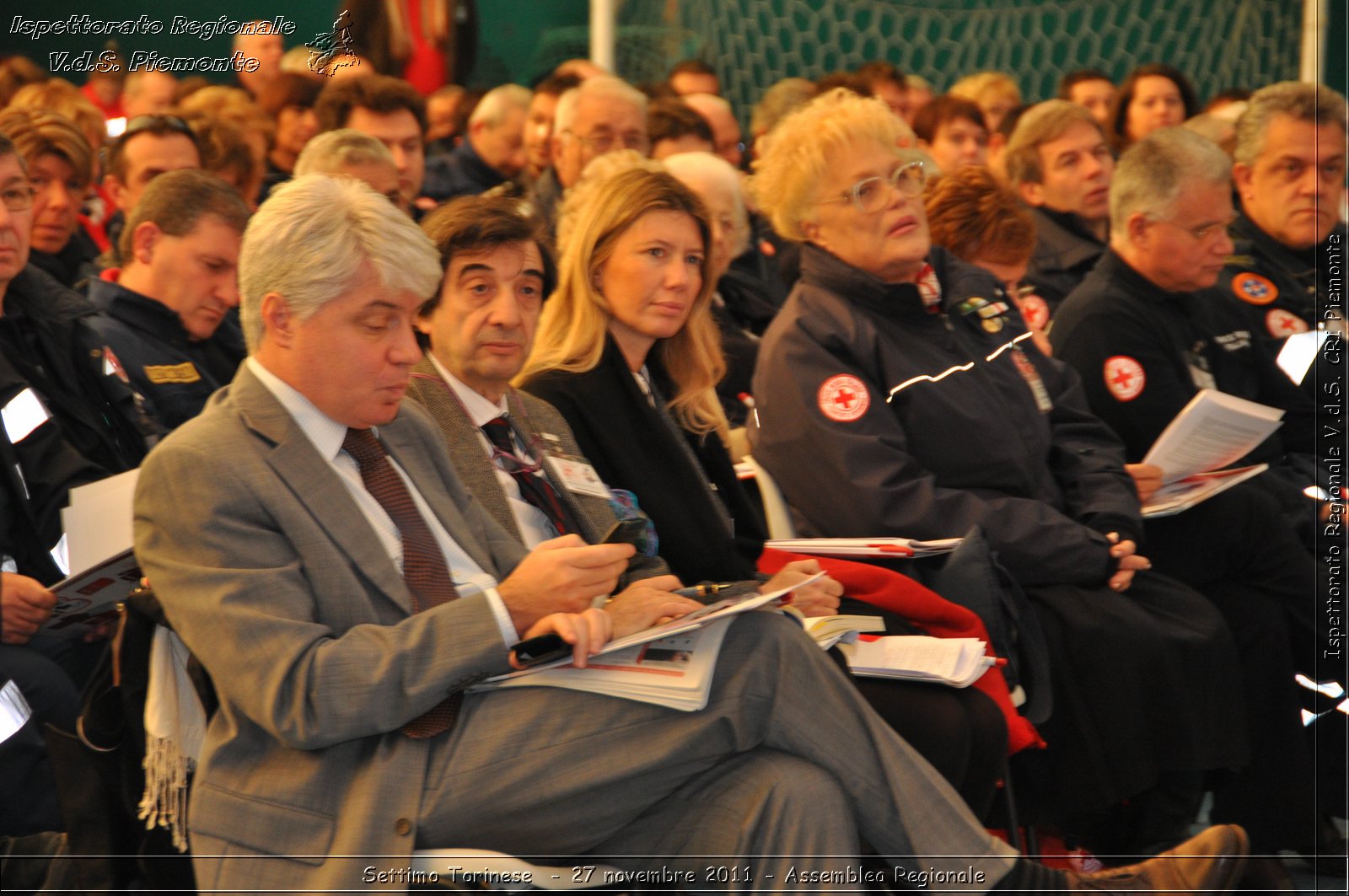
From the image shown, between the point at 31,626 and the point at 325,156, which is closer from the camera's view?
the point at 31,626

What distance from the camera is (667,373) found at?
3.12 meters

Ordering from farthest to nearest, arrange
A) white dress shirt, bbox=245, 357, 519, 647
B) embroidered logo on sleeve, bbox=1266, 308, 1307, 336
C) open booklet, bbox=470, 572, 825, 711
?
embroidered logo on sleeve, bbox=1266, 308, 1307, 336 < white dress shirt, bbox=245, 357, 519, 647 < open booklet, bbox=470, 572, 825, 711

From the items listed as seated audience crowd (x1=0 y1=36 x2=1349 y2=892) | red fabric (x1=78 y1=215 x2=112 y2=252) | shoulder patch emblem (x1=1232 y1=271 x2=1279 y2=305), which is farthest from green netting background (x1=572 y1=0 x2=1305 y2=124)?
shoulder patch emblem (x1=1232 y1=271 x2=1279 y2=305)

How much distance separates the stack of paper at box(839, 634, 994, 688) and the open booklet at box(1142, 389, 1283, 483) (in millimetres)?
981

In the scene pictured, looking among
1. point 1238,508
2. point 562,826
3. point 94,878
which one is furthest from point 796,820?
Answer: point 1238,508

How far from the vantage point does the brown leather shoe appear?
2.35 m

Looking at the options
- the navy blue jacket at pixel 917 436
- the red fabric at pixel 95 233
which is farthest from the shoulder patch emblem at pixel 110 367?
the red fabric at pixel 95 233

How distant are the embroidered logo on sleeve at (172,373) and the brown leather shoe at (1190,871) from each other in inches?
90.8

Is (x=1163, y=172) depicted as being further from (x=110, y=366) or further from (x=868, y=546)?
(x=110, y=366)

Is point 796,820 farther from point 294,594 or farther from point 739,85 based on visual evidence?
point 739,85

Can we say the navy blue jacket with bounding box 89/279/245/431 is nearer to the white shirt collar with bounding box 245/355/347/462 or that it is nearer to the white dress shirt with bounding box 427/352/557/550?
the white dress shirt with bounding box 427/352/557/550

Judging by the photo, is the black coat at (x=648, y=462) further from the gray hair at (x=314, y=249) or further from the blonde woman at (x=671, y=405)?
the gray hair at (x=314, y=249)

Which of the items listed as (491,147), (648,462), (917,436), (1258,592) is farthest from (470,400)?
(491,147)

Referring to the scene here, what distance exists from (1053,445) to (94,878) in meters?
2.29
